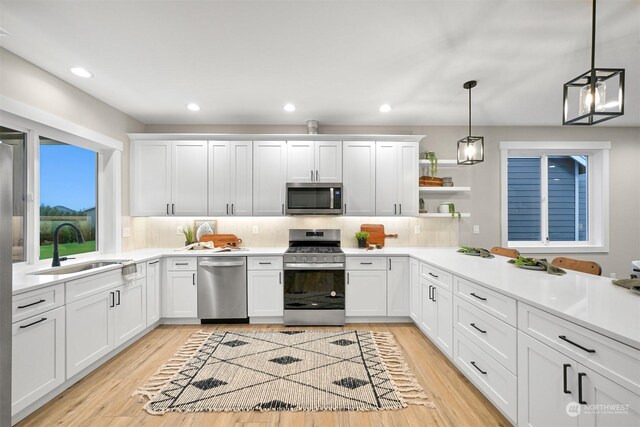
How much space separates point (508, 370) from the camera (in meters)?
1.73

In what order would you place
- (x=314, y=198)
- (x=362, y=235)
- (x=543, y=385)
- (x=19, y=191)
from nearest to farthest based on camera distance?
(x=543, y=385) < (x=19, y=191) < (x=314, y=198) < (x=362, y=235)

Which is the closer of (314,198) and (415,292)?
(415,292)

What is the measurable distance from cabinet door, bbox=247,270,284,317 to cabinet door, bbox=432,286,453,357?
1.77m

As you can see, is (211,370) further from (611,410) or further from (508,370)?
(611,410)

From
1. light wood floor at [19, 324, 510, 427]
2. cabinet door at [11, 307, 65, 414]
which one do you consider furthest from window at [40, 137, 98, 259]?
light wood floor at [19, 324, 510, 427]

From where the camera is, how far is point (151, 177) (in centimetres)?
382

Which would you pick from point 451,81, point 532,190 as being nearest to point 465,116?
point 451,81

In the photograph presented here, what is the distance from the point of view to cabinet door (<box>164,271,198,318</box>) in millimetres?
3494

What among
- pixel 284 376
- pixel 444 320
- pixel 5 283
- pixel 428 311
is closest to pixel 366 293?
pixel 428 311

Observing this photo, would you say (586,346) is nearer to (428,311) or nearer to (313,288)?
(428,311)

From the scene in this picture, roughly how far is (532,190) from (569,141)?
2.72 feet

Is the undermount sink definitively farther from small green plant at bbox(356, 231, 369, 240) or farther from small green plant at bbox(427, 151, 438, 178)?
small green plant at bbox(427, 151, 438, 178)

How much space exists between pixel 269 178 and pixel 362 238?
149 cm

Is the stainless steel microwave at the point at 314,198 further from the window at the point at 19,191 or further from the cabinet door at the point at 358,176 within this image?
the window at the point at 19,191
